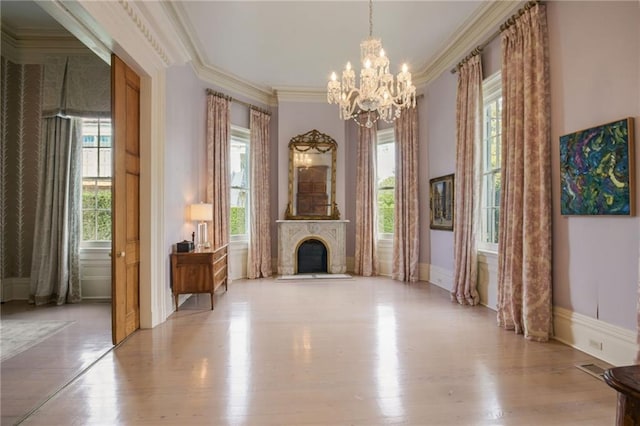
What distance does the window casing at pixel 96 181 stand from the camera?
4980 mm

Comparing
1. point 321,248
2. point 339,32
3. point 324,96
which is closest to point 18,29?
point 339,32

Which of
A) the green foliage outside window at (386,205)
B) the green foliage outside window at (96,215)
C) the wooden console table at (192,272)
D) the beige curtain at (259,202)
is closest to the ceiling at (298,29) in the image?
the beige curtain at (259,202)

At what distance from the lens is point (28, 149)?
473 cm

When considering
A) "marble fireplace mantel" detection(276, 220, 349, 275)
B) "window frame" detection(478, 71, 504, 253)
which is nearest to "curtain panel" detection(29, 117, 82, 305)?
"marble fireplace mantel" detection(276, 220, 349, 275)

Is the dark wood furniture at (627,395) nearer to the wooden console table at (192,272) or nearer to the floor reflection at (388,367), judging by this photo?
the floor reflection at (388,367)

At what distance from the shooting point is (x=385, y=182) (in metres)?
7.02

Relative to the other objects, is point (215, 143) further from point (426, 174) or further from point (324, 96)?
point (426, 174)

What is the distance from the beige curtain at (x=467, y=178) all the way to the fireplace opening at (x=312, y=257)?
302 cm

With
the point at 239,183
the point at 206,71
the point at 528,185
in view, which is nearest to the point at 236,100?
the point at 206,71

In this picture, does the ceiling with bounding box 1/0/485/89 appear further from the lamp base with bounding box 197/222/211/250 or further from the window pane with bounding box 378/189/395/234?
the lamp base with bounding box 197/222/211/250

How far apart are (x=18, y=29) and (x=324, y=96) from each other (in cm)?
497

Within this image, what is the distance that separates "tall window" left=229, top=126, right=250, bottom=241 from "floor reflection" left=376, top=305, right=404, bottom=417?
12.0 ft

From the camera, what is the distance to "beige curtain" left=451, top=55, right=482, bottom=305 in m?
4.47

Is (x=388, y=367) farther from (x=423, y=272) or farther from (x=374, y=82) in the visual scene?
(x=423, y=272)
